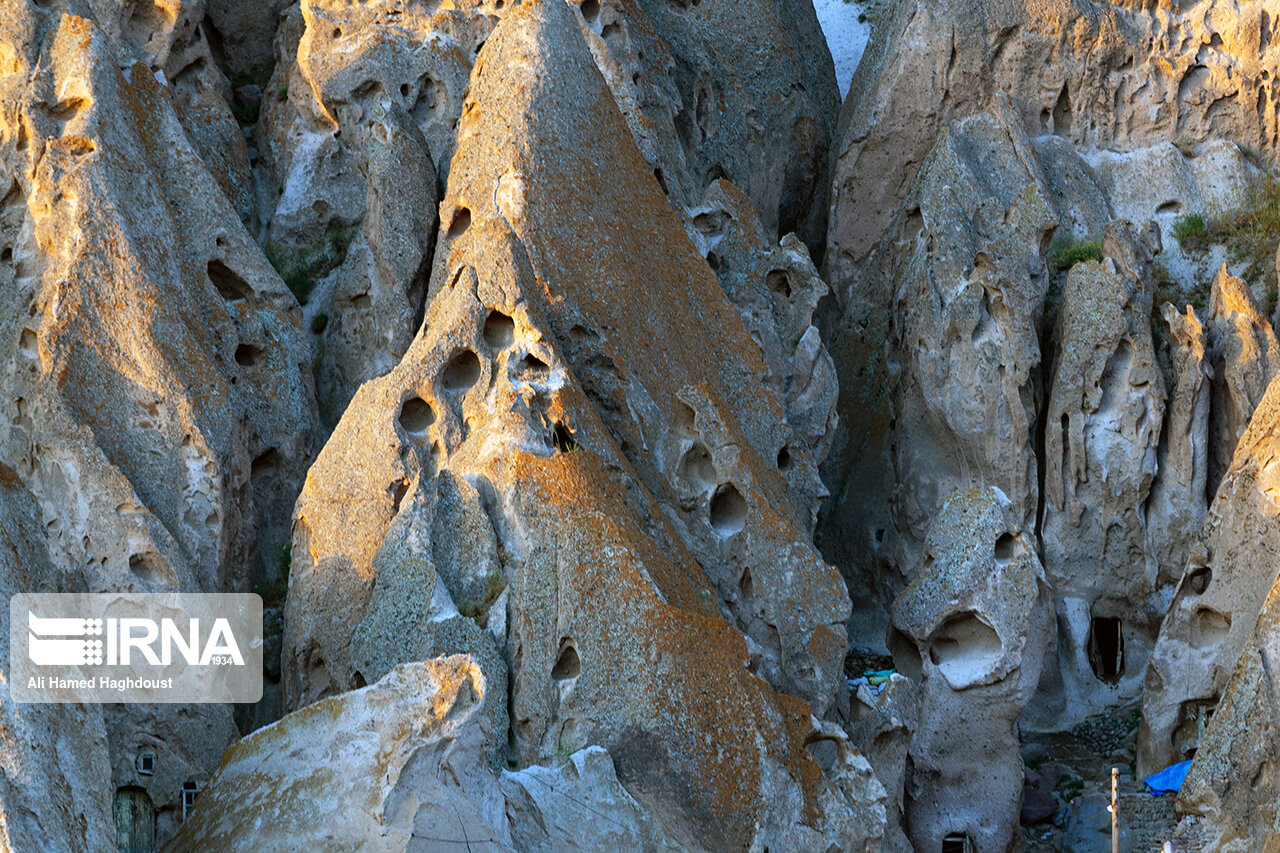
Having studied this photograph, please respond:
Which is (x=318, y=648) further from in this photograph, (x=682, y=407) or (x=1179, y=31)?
(x=1179, y=31)

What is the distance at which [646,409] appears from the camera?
2047cm

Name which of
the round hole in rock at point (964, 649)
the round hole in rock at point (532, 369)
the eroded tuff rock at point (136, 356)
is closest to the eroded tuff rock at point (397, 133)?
the eroded tuff rock at point (136, 356)

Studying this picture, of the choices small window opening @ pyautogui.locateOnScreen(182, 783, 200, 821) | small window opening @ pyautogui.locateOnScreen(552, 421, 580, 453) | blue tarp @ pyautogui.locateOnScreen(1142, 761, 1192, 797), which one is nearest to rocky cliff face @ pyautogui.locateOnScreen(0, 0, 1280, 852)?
small window opening @ pyautogui.locateOnScreen(182, 783, 200, 821)

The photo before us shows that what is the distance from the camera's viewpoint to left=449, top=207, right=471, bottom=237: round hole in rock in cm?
2198

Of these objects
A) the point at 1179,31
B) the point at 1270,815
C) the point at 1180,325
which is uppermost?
the point at 1179,31

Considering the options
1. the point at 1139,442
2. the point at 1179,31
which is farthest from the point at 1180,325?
the point at 1179,31

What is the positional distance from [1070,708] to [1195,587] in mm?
2891

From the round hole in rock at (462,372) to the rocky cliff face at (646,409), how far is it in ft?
0.11

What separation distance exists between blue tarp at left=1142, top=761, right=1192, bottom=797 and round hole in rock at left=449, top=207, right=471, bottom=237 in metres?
9.86

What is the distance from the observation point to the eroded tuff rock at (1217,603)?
22.0m

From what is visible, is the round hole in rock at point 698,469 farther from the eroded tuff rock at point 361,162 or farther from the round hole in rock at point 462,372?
the eroded tuff rock at point 361,162

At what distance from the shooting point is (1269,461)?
2219 centimetres

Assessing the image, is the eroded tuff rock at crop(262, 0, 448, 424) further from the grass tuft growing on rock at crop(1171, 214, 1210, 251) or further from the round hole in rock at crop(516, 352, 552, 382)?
the grass tuft growing on rock at crop(1171, 214, 1210, 251)

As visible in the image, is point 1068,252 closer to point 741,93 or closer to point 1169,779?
point 741,93
